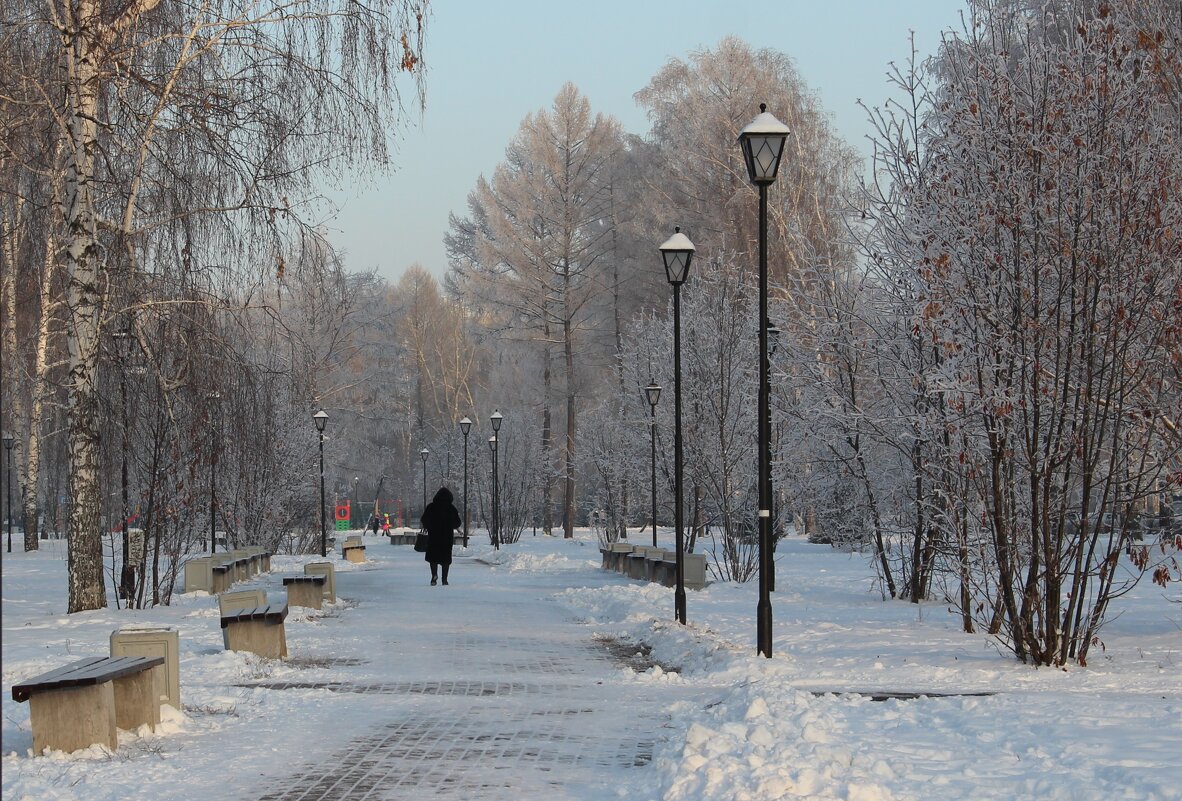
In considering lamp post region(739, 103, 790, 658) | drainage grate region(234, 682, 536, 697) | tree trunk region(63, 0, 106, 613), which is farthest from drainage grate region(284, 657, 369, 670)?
tree trunk region(63, 0, 106, 613)

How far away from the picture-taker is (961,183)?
11430 mm

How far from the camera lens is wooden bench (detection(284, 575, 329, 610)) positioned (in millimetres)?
17781

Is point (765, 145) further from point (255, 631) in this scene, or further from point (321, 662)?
point (255, 631)

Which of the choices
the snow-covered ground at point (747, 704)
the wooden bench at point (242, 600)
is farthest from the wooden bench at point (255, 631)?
the wooden bench at point (242, 600)

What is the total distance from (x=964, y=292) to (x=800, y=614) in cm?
706

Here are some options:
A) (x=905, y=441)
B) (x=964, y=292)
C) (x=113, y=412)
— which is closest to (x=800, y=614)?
(x=905, y=441)

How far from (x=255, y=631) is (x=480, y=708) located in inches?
143

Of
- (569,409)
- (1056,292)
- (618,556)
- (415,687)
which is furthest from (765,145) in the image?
(569,409)

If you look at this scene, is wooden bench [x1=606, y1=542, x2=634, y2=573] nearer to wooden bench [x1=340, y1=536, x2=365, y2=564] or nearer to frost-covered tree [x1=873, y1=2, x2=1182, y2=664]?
wooden bench [x1=340, y1=536, x2=365, y2=564]

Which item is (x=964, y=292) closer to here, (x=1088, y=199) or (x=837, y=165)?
(x=1088, y=199)

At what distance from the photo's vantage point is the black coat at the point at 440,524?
23.5 m

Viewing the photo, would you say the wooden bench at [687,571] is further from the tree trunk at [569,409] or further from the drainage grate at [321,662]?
the tree trunk at [569,409]

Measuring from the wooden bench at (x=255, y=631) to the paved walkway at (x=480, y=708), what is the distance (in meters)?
0.41

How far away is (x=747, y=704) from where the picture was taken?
765 centimetres
